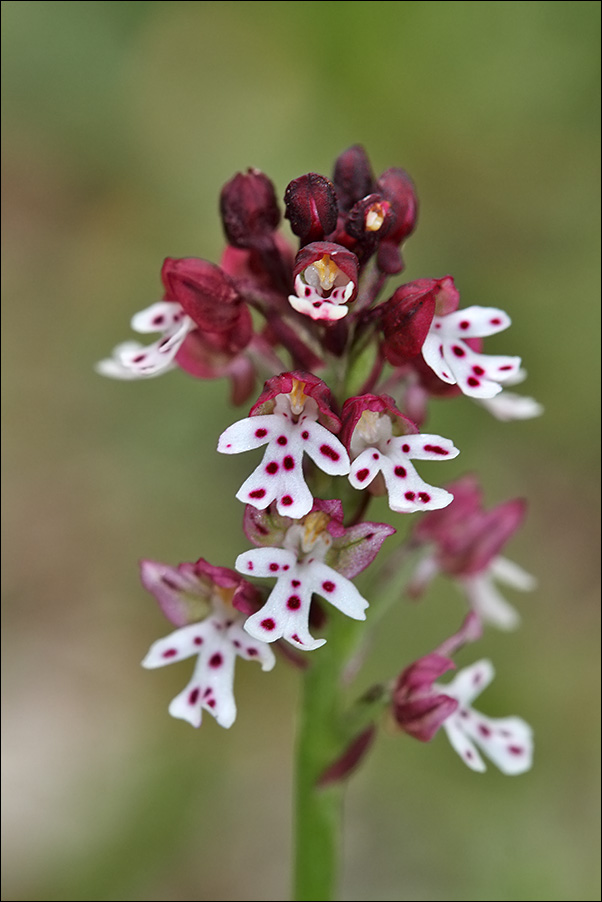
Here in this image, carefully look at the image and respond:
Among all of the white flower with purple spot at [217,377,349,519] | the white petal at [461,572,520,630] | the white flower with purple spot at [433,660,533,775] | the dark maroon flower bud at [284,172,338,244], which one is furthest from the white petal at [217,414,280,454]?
the white petal at [461,572,520,630]

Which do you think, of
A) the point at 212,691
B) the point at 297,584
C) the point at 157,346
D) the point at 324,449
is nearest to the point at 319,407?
the point at 324,449

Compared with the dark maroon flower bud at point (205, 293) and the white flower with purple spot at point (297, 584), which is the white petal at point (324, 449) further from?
the dark maroon flower bud at point (205, 293)

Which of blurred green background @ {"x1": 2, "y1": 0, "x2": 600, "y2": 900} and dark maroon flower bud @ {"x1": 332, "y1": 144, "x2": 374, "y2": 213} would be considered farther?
blurred green background @ {"x1": 2, "y1": 0, "x2": 600, "y2": 900}

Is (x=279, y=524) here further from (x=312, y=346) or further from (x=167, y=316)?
(x=167, y=316)

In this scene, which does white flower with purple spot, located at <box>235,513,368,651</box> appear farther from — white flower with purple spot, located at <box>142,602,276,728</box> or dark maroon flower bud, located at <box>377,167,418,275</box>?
dark maroon flower bud, located at <box>377,167,418,275</box>

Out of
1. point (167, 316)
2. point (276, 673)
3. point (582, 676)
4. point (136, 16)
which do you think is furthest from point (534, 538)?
point (136, 16)

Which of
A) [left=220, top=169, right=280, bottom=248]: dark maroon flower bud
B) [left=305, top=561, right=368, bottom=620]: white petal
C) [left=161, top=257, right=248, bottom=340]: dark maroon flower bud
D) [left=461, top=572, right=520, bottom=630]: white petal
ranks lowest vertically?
[left=305, top=561, right=368, bottom=620]: white petal
